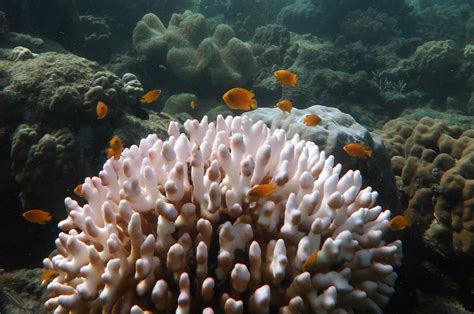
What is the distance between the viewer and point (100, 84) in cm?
523

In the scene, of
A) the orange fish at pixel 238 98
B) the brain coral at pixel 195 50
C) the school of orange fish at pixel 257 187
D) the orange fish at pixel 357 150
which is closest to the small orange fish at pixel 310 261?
the school of orange fish at pixel 257 187

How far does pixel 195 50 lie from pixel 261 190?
8805 millimetres

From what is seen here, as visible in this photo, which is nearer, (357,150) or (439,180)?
(357,150)

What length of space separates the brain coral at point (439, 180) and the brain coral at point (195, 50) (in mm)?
5746

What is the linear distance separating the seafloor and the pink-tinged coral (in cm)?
159

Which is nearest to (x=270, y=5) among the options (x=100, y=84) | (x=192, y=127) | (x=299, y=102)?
(x=299, y=102)

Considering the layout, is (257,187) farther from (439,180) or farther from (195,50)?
(195,50)

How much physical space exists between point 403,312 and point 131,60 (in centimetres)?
951

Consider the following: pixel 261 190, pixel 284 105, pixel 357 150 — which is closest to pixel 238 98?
pixel 284 105

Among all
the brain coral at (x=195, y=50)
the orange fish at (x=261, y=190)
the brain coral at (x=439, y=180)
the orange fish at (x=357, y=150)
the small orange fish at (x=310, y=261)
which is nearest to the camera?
the small orange fish at (x=310, y=261)

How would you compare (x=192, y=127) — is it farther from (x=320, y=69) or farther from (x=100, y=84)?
(x=320, y=69)

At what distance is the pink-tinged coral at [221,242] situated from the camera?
209 centimetres

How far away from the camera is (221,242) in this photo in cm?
217

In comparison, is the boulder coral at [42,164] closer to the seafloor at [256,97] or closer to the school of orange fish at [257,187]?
the seafloor at [256,97]
